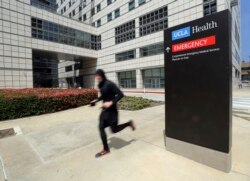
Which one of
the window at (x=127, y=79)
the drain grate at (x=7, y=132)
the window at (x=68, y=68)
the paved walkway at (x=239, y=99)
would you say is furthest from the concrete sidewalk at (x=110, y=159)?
the window at (x=68, y=68)

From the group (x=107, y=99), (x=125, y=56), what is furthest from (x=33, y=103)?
(x=125, y=56)

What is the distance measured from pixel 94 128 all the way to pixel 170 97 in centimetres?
342

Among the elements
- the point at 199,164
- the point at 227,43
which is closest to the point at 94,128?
the point at 199,164

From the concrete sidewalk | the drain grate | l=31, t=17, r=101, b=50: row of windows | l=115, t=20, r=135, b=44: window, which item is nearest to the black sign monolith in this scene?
the concrete sidewalk

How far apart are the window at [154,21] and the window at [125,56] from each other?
3870 millimetres

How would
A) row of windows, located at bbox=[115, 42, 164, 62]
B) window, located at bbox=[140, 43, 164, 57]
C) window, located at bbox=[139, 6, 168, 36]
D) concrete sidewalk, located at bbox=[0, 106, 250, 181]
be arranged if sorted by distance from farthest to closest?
row of windows, located at bbox=[115, 42, 164, 62] < window, located at bbox=[140, 43, 164, 57] < window, located at bbox=[139, 6, 168, 36] < concrete sidewalk, located at bbox=[0, 106, 250, 181]

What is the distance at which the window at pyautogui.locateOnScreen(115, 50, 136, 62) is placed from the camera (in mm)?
31203

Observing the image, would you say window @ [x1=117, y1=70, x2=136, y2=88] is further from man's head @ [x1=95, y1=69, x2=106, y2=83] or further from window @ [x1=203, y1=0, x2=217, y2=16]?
man's head @ [x1=95, y1=69, x2=106, y2=83]

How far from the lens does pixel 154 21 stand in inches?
1078

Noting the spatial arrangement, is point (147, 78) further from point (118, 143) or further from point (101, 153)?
point (101, 153)

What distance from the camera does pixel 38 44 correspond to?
26719mm

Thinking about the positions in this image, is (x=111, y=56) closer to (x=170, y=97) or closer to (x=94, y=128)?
(x=94, y=128)

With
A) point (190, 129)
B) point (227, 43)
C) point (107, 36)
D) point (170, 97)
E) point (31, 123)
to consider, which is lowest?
point (31, 123)

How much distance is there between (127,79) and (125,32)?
911 cm
